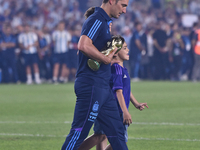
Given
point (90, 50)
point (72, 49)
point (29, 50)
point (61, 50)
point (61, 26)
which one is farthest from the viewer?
point (72, 49)

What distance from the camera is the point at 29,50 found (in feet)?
72.6

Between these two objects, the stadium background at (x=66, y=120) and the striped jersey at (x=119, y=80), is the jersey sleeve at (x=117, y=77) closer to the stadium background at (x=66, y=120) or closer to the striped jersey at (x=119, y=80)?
the striped jersey at (x=119, y=80)

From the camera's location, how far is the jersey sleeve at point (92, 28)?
15.9 ft

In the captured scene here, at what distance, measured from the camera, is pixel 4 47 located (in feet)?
72.5

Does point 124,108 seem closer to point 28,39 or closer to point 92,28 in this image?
point 92,28

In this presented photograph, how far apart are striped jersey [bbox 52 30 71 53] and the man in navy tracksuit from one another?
16.7m

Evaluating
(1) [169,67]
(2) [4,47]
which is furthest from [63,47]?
(1) [169,67]

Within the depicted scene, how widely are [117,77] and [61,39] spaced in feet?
53.9

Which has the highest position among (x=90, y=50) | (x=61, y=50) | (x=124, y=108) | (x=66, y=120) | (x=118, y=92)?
(x=90, y=50)

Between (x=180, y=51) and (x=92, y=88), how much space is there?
19.6 meters

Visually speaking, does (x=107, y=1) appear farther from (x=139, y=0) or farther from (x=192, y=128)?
(x=139, y=0)

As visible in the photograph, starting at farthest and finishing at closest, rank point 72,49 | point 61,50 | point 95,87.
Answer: point 72,49, point 61,50, point 95,87

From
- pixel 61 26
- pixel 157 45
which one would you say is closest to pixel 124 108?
pixel 61 26

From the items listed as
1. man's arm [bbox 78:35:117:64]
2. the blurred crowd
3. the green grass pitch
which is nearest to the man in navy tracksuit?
man's arm [bbox 78:35:117:64]
